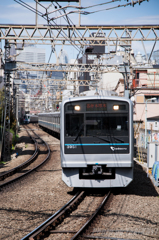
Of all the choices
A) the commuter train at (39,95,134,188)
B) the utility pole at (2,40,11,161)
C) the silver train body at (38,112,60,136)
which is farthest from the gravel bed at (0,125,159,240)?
the silver train body at (38,112,60,136)

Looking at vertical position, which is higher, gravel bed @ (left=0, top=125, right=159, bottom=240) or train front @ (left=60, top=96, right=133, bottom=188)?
train front @ (left=60, top=96, right=133, bottom=188)

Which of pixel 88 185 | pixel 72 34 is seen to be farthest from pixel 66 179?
pixel 72 34

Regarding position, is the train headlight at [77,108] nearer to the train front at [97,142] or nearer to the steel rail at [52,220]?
the train front at [97,142]

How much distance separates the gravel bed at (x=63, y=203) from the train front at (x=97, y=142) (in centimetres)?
68

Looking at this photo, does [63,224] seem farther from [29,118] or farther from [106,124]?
[29,118]

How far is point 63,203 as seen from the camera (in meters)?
Answer: 7.36

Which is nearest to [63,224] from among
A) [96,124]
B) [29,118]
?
[96,124]

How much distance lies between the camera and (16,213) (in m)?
6.50

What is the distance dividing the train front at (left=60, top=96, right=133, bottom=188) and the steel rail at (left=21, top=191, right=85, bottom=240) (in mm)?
765

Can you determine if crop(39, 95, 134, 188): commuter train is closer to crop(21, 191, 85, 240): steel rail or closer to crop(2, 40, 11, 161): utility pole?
crop(21, 191, 85, 240): steel rail

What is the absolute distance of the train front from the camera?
774 cm

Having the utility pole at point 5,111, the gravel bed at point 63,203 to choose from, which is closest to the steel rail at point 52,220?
the gravel bed at point 63,203

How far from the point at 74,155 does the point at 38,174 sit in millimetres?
4163

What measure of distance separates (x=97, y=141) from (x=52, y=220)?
2635 mm
